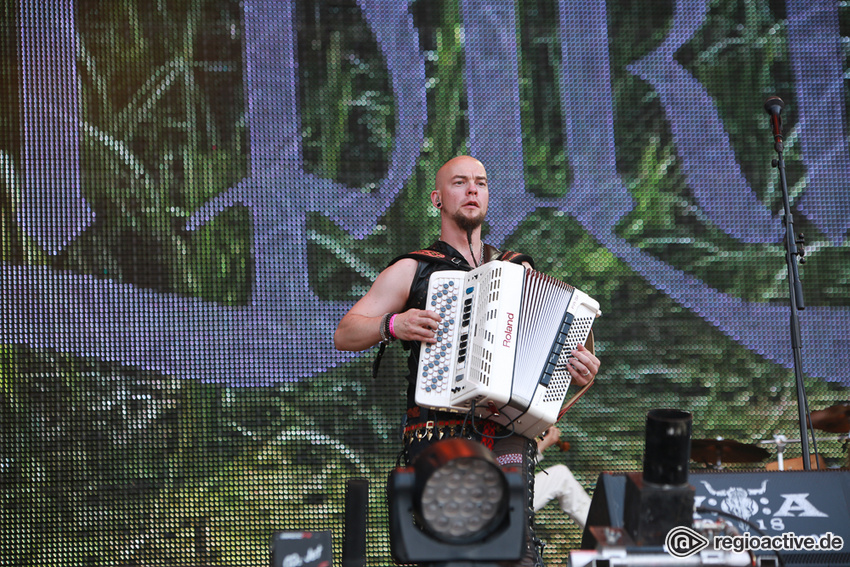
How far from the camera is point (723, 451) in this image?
3.90 meters

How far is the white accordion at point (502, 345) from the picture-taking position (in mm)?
2320

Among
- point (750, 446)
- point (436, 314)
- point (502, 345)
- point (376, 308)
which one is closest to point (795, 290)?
point (750, 446)

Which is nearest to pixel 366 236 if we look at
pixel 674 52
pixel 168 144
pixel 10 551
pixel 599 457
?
pixel 168 144

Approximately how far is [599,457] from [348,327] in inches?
88.8

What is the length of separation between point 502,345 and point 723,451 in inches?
84.4

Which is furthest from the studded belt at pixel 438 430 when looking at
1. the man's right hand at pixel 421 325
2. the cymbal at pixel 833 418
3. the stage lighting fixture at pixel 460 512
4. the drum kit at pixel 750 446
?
the cymbal at pixel 833 418

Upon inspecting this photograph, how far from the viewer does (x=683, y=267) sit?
177 inches

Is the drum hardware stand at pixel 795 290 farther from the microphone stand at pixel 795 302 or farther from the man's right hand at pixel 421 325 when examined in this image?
the man's right hand at pixel 421 325

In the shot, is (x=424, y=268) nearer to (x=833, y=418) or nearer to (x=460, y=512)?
(x=460, y=512)

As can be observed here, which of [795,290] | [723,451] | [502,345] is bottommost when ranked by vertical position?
[723,451]

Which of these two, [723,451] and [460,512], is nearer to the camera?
[460,512]

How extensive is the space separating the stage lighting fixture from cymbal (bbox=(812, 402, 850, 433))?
324 centimetres

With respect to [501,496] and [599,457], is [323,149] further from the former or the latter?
[501,496]

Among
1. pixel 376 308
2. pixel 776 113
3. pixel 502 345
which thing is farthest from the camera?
pixel 776 113
